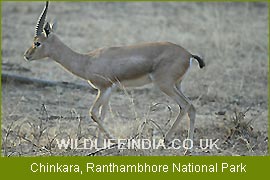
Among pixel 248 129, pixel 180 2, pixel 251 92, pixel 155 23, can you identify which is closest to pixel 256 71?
pixel 251 92

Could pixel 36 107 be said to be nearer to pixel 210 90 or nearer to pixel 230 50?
pixel 210 90

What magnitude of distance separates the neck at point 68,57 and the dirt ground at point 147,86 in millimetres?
616

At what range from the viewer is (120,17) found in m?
14.8

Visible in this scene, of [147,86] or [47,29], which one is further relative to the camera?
[147,86]

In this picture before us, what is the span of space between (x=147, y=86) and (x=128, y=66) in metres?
2.35

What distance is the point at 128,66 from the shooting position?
6672 mm

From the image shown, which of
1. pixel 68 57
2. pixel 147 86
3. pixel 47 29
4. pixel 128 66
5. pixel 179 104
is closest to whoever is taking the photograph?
pixel 179 104

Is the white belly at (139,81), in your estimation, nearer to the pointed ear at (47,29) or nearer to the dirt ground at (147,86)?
the dirt ground at (147,86)

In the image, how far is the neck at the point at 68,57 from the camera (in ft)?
22.6

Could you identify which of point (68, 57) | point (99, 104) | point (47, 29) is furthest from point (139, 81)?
point (47, 29)

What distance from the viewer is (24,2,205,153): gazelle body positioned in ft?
21.5

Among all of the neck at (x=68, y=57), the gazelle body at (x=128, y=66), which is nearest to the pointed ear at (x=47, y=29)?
the gazelle body at (x=128, y=66)

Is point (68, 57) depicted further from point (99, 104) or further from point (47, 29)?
point (99, 104)

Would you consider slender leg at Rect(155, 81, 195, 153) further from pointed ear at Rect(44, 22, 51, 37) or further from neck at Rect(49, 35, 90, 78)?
pointed ear at Rect(44, 22, 51, 37)
